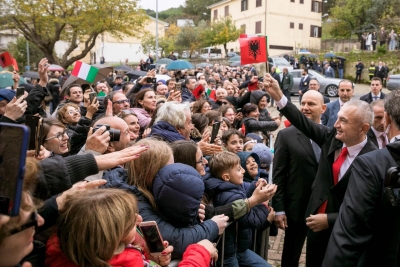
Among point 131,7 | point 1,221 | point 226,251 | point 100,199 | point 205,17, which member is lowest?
point 226,251

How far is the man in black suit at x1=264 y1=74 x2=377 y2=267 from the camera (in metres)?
3.13

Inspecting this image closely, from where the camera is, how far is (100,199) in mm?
1877

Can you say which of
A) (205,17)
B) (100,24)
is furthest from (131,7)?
(205,17)

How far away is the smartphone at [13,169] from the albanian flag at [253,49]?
4.86 m

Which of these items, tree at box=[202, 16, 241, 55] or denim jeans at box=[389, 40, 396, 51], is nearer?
denim jeans at box=[389, 40, 396, 51]

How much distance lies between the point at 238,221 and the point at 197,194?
814 mm

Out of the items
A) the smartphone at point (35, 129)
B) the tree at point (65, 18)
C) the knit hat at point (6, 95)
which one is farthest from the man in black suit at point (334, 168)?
the tree at point (65, 18)

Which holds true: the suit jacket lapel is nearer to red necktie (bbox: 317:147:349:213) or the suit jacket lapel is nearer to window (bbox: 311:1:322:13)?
red necktie (bbox: 317:147:349:213)

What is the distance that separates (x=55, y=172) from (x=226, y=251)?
1.52 metres

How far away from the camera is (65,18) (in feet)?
66.0

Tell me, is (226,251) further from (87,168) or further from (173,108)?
(173,108)

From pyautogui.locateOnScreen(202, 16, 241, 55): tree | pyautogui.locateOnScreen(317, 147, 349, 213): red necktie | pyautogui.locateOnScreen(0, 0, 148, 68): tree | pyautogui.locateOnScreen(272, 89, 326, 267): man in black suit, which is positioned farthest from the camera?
pyautogui.locateOnScreen(202, 16, 241, 55): tree

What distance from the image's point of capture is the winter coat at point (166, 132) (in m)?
3.81

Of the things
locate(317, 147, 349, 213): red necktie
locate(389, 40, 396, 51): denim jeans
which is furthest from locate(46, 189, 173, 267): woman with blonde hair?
locate(389, 40, 396, 51): denim jeans
